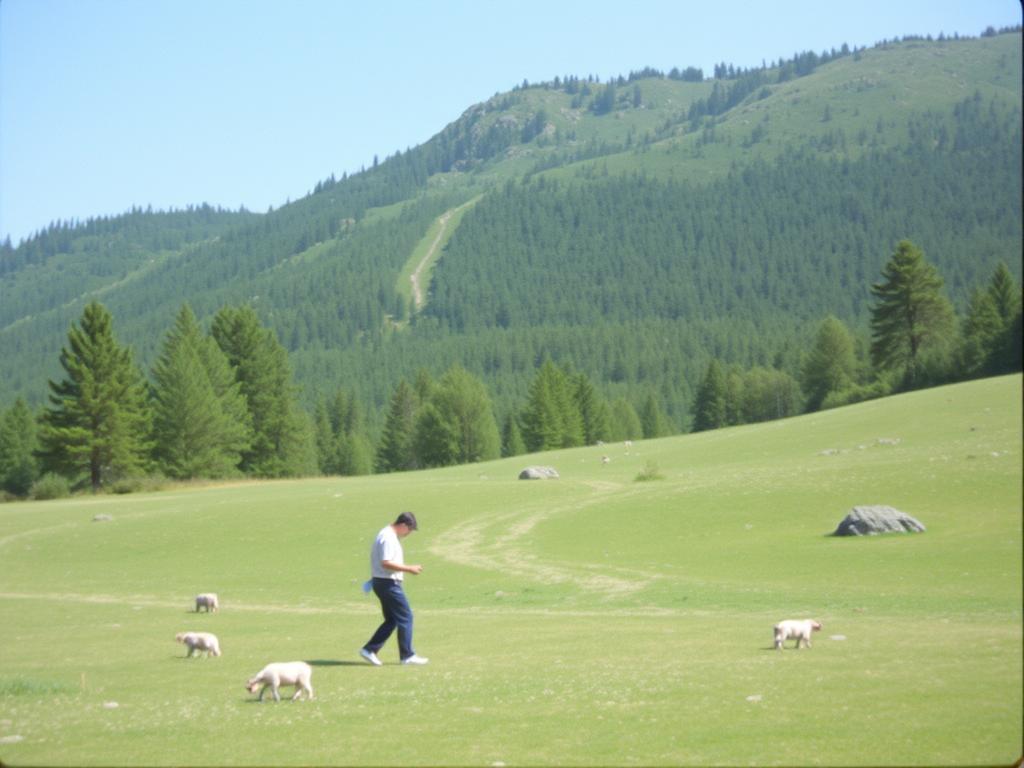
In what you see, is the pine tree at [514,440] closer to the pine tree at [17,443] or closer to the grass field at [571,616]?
the pine tree at [17,443]

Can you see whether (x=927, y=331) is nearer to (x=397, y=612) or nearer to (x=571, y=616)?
(x=571, y=616)

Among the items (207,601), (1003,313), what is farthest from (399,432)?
(207,601)

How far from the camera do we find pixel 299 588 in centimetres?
3141

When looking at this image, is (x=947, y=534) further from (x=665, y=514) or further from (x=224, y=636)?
(x=224, y=636)

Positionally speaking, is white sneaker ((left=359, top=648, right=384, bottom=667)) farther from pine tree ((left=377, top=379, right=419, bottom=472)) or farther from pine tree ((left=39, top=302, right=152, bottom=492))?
pine tree ((left=377, top=379, right=419, bottom=472))

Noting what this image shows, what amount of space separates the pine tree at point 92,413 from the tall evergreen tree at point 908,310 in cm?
5991


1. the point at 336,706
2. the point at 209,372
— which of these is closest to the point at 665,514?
the point at 336,706

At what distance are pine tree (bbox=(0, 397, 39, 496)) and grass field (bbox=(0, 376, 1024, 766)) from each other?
6578 cm

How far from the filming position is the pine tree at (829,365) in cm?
11975

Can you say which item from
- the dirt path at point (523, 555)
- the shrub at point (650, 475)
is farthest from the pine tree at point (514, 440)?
the dirt path at point (523, 555)

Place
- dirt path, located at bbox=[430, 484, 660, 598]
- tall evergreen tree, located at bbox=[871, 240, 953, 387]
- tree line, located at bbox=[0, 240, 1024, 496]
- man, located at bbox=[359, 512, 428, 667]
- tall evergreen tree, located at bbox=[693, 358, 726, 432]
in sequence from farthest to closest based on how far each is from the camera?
tall evergreen tree, located at bbox=[693, 358, 726, 432]
tree line, located at bbox=[0, 240, 1024, 496]
tall evergreen tree, located at bbox=[871, 240, 953, 387]
dirt path, located at bbox=[430, 484, 660, 598]
man, located at bbox=[359, 512, 428, 667]

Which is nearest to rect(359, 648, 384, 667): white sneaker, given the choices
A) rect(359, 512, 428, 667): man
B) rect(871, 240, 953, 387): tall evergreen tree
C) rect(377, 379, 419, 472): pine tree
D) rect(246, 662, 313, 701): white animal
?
rect(359, 512, 428, 667): man

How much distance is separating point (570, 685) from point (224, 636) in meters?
11.4

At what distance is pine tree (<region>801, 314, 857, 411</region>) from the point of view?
11975 centimetres
